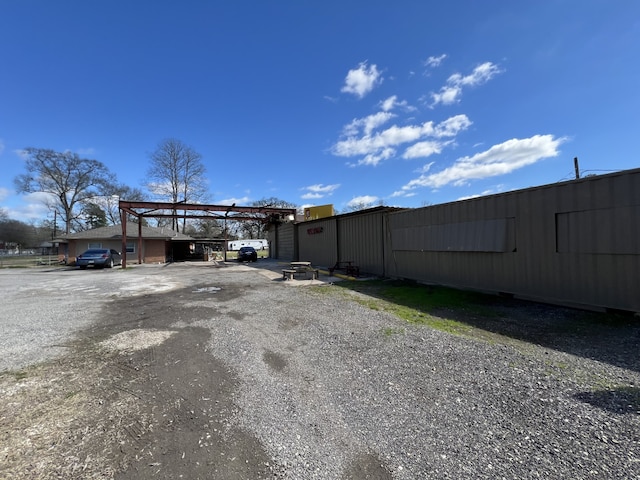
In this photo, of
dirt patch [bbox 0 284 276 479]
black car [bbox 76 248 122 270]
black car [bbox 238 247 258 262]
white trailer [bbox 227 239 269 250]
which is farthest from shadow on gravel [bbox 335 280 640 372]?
white trailer [bbox 227 239 269 250]

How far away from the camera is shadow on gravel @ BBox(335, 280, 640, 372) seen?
15.3 feet

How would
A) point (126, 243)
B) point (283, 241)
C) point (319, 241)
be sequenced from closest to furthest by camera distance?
1. point (319, 241)
2. point (126, 243)
3. point (283, 241)

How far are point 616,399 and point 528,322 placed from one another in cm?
332

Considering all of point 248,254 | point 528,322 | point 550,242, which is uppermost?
point 550,242

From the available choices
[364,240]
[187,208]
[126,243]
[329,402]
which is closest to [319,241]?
[364,240]

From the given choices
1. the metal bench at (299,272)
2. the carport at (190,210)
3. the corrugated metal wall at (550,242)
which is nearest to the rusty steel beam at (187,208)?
the carport at (190,210)

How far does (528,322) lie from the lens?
614 centimetres

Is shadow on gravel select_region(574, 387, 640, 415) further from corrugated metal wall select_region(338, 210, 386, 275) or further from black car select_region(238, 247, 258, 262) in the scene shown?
black car select_region(238, 247, 258, 262)

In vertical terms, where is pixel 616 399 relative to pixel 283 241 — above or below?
below

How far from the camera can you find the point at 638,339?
4957 mm

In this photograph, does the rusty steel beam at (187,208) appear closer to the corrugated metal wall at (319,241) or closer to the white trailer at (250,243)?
the corrugated metal wall at (319,241)

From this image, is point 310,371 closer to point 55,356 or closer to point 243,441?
point 243,441

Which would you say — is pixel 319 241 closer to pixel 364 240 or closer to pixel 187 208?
pixel 364 240

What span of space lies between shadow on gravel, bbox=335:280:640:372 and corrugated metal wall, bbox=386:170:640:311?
0.49m
